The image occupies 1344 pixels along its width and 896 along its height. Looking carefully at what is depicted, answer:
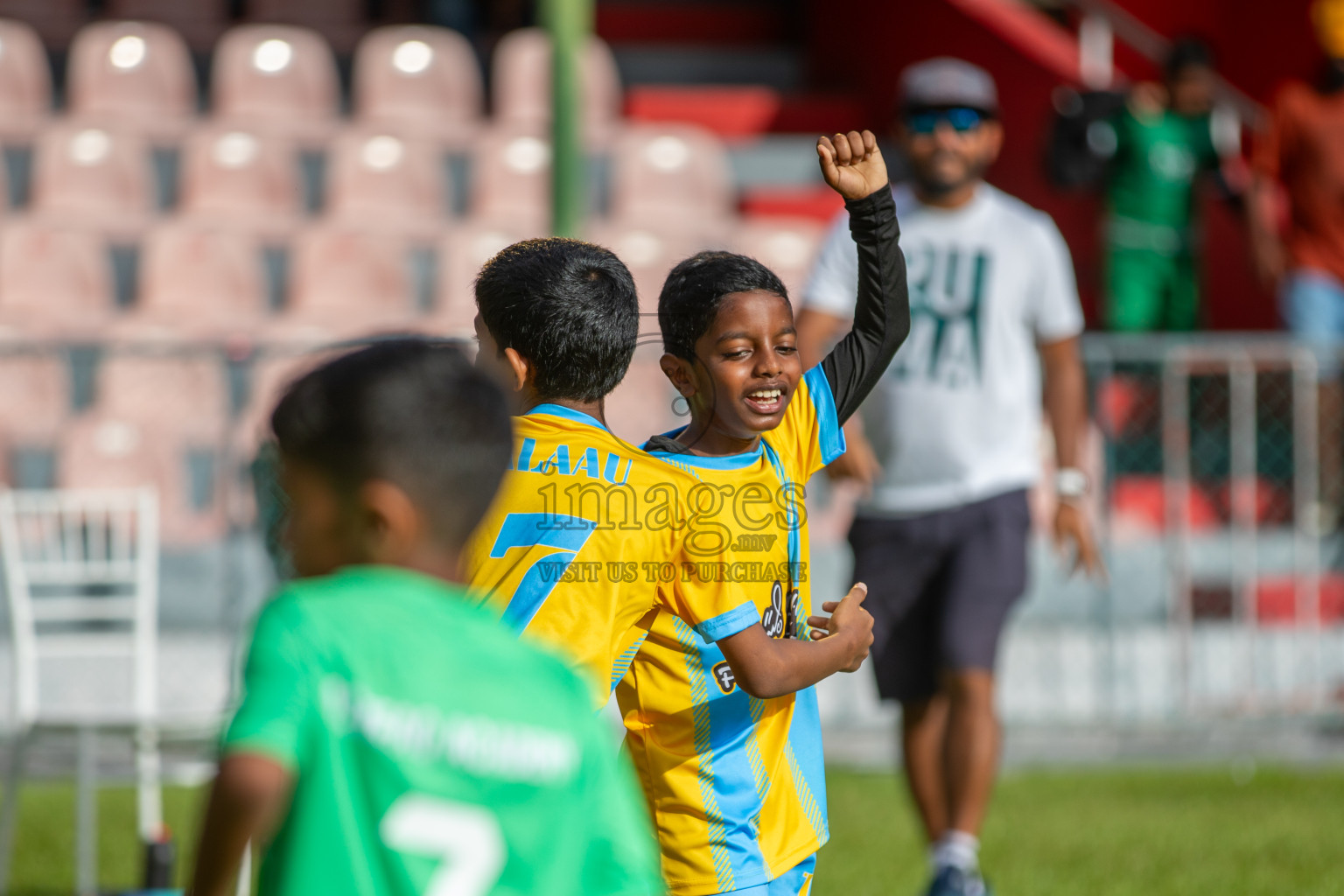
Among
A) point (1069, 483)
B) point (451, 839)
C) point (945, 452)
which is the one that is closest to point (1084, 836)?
point (1069, 483)

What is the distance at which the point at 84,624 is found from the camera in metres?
8.00

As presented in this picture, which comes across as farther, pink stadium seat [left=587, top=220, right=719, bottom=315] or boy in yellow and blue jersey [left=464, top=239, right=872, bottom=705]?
pink stadium seat [left=587, top=220, right=719, bottom=315]

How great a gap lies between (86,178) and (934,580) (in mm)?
7019

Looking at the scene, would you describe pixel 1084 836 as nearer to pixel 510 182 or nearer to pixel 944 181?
pixel 944 181

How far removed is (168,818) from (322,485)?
5.05 meters

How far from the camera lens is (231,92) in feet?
35.4

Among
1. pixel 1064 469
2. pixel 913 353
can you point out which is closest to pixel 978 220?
pixel 913 353

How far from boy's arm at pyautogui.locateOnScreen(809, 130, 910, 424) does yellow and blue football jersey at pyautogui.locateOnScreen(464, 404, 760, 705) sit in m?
0.42

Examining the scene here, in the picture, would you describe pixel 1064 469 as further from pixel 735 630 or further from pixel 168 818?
pixel 168 818

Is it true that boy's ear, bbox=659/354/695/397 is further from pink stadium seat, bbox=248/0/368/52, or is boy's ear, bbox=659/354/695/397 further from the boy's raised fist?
→ pink stadium seat, bbox=248/0/368/52

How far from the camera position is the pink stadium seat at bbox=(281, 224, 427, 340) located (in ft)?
30.5

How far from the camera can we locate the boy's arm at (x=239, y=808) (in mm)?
1410

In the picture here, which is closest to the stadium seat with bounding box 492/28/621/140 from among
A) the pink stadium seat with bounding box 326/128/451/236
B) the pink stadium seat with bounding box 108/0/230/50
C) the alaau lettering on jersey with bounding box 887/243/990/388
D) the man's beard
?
the pink stadium seat with bounding box 326/128/451/236

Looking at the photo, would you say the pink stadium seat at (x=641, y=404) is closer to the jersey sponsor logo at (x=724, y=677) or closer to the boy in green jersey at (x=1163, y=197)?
the jersey sponsor logo at (x=724, y=677)
